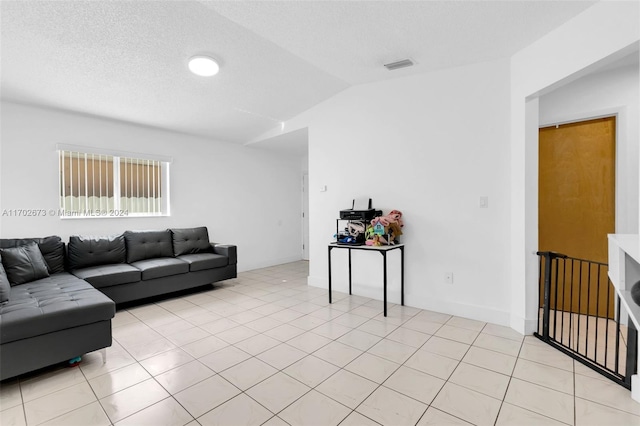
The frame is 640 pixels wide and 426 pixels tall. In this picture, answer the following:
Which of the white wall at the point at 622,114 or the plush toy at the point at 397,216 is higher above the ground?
the white wall at the point at 622,114

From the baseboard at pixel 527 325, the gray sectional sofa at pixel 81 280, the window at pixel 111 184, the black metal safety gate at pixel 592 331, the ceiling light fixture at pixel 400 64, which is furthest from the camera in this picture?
the window at pixel 111 184

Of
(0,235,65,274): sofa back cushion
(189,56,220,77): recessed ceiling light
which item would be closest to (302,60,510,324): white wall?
(189,56,220,77): recessed ceiling light

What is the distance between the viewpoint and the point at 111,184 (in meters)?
4.31

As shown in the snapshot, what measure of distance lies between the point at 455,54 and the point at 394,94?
85 centimetres

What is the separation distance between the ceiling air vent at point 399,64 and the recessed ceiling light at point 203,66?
190 centimetres

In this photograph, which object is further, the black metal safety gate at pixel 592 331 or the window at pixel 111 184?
the window at pixel 111 184

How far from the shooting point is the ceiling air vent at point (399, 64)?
3185 millimetres

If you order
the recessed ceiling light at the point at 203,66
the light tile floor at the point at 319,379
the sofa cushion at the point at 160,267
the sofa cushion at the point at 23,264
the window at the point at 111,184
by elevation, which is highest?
the recessed ceiling light at the point at 203,66

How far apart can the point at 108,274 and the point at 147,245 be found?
877 mm

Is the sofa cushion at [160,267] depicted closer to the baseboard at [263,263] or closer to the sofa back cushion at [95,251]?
the sofa back cushion at [95,251]

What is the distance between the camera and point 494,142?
9.91 feet

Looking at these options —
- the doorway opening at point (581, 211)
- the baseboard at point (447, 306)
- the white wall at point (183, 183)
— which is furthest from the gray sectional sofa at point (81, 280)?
the doorway opening at point (581, 211)

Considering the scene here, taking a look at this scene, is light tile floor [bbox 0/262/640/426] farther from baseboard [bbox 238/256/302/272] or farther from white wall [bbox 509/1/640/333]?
baseboard [bbox 238/256/302/272]

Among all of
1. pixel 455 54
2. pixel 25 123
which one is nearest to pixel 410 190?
pixel 455 54
